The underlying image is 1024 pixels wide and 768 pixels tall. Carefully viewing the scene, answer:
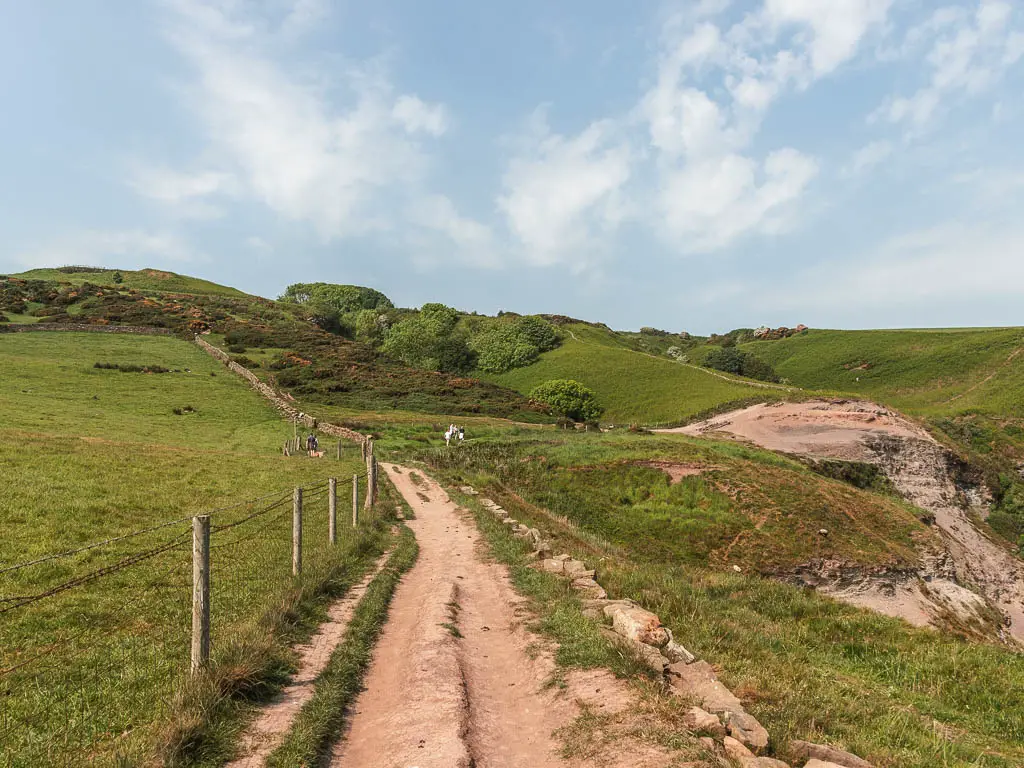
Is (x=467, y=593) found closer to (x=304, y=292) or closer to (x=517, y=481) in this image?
Answer: (x=517, y=481)

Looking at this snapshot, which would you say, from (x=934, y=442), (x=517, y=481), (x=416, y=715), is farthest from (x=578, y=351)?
(x=416, y=715)

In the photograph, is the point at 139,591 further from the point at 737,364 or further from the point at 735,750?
the point at 737,364

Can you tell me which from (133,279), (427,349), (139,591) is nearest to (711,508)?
(139,591)

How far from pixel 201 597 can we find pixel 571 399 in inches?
3192

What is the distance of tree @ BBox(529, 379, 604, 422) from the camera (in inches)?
3403

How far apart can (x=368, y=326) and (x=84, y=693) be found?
447ft

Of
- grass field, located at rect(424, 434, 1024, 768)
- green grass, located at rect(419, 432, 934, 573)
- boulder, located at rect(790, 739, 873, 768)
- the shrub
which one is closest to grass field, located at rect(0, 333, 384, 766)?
boulder, located at rect(790, 739, 873, 768)

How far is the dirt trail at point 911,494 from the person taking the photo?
25.1 metres

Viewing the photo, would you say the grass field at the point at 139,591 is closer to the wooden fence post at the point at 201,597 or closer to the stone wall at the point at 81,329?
the wooden fence post at the point at 201,597

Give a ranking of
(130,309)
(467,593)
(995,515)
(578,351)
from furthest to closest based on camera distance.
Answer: (578,351)
(130,309)
(995,515)
(467,593)

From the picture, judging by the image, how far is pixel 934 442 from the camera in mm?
46062


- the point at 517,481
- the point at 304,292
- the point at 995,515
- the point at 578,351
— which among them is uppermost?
the point at 304,292

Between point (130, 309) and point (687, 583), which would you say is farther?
Result: point (130, 309)

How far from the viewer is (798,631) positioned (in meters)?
11.9
